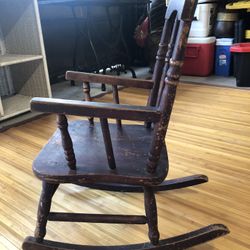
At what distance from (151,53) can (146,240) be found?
2.64 metres

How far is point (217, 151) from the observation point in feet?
5.43

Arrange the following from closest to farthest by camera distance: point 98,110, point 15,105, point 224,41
Result: 1. point 98,110
2. point 15,105
3. point 224,41

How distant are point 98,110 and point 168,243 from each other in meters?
0.51

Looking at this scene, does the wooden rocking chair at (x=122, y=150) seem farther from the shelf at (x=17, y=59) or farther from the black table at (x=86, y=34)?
the black table at (x=86, y=34)

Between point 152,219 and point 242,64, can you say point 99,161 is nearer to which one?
point 152,219

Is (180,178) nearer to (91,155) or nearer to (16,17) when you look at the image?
(91,155)

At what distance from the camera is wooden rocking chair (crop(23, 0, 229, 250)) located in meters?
0.76

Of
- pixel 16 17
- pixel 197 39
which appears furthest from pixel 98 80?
pixel 197 39

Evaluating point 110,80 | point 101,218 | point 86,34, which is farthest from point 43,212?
point 86,34

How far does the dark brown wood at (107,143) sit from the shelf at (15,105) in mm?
1522

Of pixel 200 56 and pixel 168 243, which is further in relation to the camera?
pixel 200 56

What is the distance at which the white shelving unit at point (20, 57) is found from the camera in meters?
2.21

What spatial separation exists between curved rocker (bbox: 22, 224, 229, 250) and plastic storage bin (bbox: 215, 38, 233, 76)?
2539 mm

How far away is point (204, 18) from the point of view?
10.3 ft
